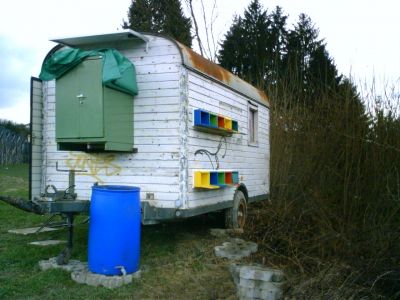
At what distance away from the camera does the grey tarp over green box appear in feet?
18.9

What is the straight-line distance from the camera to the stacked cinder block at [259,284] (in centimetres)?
462

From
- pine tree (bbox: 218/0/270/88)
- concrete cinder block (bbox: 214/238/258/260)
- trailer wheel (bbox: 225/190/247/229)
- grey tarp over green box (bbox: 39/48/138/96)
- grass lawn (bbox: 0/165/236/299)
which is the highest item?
pine tree (bbox: 218/0/270/88)

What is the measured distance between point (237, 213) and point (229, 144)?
1242 mm

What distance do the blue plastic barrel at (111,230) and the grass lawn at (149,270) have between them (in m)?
0.30

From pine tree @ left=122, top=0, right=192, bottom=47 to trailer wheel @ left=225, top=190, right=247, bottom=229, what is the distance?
60.8 feet

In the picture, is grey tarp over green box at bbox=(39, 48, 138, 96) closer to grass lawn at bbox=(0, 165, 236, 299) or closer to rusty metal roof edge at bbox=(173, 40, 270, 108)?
rusty metal roof edge at bbox=(173, 40, 270, 108)

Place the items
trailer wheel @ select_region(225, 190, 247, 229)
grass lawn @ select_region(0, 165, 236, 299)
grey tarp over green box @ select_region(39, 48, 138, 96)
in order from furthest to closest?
trailer wheel @ select_region(225, 190, 247, 229) < grey tarp over green box @ select_region(39, 48, 138, 96) < grass lawn @ select_region(0, 165, 236, 299)

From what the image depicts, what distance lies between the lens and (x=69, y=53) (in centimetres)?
598

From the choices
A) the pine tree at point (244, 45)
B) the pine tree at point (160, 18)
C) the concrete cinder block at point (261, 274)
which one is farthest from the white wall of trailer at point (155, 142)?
the pine tree at point (160, 18)

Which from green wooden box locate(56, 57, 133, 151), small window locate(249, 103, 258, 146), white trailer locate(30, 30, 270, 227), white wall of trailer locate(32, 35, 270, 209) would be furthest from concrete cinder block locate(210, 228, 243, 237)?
green wooden box locate(56, 57, 133, 151)

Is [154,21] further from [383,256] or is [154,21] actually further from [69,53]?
[383,256]

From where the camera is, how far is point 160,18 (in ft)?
90.9

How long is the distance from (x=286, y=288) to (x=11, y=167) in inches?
904

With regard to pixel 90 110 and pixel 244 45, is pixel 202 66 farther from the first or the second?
pixel 244 45
